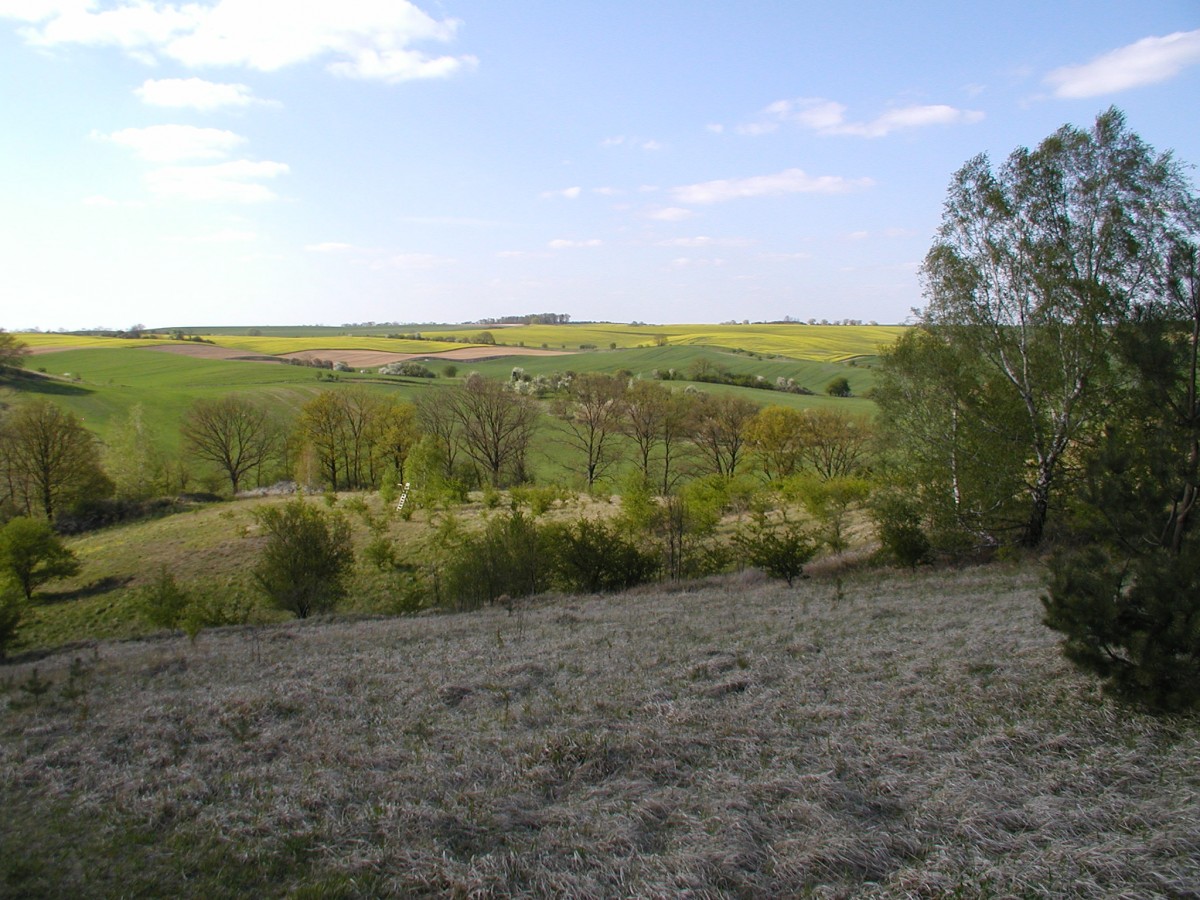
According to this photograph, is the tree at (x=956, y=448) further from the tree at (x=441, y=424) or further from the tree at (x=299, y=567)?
the tree at (x=441, y=424)

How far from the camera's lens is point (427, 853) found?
16.9 feet

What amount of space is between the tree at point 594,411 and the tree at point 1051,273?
116ft

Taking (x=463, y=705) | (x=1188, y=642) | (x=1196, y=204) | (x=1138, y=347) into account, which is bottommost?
(x=463, y=705)

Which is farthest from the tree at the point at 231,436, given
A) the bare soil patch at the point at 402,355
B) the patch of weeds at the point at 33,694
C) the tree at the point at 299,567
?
the patch of weeds at the point at 33,694

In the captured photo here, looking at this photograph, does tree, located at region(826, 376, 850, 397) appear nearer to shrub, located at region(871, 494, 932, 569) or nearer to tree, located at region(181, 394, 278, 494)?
tree, located at region(181, 394, 278, 494)

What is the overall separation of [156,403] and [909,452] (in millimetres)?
74541

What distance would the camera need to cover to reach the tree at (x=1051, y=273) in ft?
54.9

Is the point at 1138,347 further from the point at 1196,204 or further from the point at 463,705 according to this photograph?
the point at 463,705

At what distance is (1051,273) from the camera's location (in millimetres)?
17828

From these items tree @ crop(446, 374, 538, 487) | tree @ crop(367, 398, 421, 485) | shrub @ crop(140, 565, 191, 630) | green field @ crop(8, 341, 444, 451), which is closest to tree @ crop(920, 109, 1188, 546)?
shrub @ crop(140, 565, 191, 630)

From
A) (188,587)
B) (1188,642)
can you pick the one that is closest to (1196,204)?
(1188,642)

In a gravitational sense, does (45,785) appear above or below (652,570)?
above

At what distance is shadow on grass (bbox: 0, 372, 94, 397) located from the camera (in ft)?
224

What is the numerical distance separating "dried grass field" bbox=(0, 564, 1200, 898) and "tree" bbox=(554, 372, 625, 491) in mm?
43589
